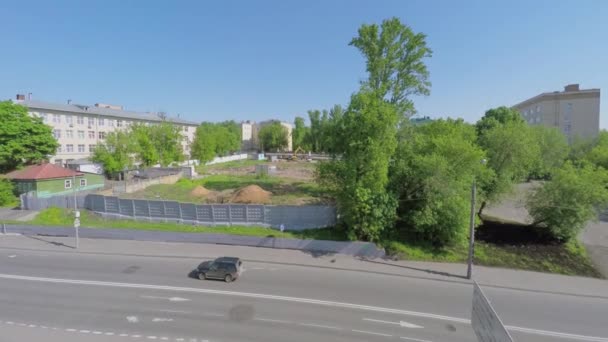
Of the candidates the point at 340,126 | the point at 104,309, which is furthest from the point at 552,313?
the point at 104,309

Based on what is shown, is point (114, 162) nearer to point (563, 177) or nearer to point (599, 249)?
point (563, 177)

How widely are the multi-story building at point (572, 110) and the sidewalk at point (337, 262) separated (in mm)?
57910

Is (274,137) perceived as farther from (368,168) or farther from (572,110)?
(368,168)

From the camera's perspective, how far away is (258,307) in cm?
1177

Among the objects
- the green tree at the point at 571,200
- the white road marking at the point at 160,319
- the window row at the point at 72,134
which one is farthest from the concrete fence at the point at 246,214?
the window row at the point at 72,134

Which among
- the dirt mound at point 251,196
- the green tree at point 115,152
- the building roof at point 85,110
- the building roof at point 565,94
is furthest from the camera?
the building roof at point 565,94

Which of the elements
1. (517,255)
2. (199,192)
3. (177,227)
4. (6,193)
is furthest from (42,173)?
(517,255)

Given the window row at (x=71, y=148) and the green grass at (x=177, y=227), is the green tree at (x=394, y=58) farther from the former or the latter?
the window row at (x=71, y=148)

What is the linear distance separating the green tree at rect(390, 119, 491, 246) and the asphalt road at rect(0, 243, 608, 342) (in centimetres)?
454

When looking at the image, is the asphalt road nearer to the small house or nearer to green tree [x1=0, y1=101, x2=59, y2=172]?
the small house

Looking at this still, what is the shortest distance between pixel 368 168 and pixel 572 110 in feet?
219

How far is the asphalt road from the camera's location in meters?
10.0

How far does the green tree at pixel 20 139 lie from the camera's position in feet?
106

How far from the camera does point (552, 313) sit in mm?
12148
